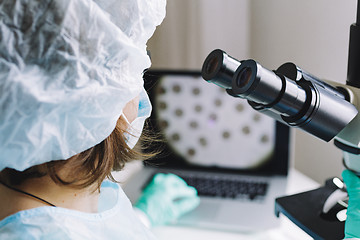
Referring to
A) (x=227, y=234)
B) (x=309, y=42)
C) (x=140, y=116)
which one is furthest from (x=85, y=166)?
(x=309, y=42)

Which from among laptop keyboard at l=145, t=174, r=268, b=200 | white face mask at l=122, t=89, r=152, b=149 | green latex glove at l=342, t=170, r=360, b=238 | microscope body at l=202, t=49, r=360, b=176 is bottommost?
laptop keyboard at l=145, t=174, r=268, b=200

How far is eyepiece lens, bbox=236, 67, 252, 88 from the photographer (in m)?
0.59

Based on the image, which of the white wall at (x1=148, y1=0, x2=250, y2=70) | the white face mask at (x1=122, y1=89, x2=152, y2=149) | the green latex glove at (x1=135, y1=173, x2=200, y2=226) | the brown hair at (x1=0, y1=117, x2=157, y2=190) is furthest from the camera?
the white wall at (x1=148, y1=0, x2=250, y2=70)

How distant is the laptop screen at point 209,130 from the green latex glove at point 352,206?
1.94 feet

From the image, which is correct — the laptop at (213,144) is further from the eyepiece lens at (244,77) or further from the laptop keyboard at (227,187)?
the eyepiece lens at (244,77)

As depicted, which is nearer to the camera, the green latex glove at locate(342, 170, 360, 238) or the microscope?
the microscope

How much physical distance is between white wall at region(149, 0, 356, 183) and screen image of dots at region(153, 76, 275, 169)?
20cm

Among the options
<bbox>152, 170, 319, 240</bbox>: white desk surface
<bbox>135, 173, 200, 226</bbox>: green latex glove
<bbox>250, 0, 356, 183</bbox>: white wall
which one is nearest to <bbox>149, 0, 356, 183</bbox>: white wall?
<bbox>250, 0, 356, 183</bbox>: white wall

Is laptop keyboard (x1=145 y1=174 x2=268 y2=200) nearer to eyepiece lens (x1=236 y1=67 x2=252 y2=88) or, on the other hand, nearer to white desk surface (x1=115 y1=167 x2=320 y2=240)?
white desk surface (x1=115 y1=167 x2=320 y2=240)

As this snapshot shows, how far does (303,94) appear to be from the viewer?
0.62m

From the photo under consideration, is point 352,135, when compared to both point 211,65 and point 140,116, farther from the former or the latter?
point 140,116

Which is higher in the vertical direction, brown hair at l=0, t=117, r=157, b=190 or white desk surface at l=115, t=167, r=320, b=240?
brown hair at l=0, t=117, r=157, b=190

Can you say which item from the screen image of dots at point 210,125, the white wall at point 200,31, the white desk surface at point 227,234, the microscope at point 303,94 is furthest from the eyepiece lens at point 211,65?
the white wall at point 200,31

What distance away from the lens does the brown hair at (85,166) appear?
68cm
